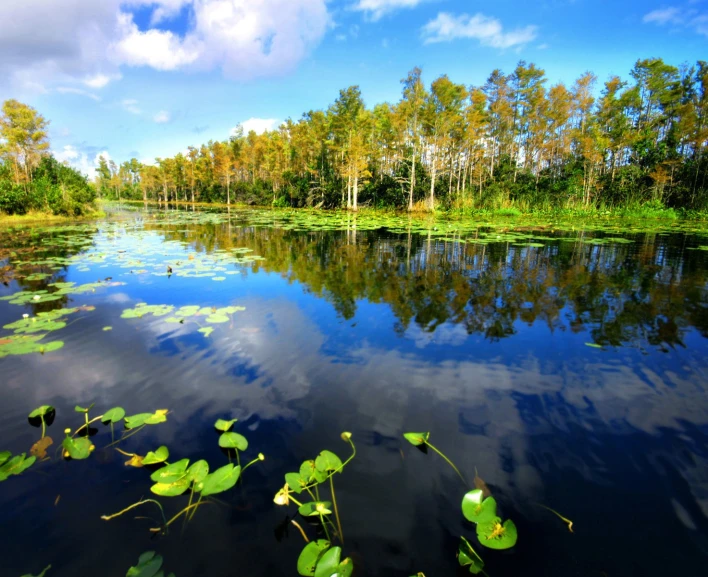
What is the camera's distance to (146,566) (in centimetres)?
142

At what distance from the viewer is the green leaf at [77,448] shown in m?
2.04

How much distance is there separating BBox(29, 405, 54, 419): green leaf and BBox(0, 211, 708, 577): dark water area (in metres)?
0.06

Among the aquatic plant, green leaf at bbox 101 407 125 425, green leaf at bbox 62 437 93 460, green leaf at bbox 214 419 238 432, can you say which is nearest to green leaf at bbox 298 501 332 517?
the aquatic plant

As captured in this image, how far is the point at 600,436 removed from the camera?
223 cm

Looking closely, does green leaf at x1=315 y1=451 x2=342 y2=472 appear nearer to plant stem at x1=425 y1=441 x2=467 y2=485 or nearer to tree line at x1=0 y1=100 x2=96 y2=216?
plant stem at x1=425 y1=441 x2=467 y2=485

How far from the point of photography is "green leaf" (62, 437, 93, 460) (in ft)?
6.71

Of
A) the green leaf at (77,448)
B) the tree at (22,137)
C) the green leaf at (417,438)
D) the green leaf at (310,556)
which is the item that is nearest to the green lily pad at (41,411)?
the green leaf at (77,448)

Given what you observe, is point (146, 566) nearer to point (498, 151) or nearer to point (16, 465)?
point (16, 465)

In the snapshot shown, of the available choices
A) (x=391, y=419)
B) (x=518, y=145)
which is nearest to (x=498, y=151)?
(x=518, y=145)

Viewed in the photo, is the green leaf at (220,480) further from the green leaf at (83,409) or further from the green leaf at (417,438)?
the green leaf at (83,409)

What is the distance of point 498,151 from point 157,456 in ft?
132

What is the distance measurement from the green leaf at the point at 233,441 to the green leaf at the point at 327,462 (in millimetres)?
475

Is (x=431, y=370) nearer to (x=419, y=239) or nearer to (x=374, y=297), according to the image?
(x=374, y=297)

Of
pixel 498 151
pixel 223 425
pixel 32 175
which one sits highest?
pixel 498 151
